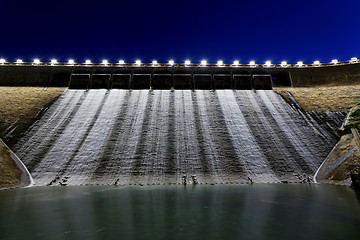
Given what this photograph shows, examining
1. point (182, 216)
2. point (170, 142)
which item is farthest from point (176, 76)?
point (182, 216)

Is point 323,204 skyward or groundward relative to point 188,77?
groundward

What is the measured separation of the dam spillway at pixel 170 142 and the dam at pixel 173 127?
7cm

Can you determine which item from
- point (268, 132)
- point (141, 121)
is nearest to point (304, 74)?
point (268, 132)

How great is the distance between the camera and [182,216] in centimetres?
562

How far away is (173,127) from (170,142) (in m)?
2.01

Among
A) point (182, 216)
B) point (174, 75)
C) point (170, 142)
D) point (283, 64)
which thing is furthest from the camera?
point (283, 64)

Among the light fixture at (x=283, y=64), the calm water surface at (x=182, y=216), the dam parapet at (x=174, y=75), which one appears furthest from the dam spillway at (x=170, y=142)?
the light fixture at (x=283, y=64)

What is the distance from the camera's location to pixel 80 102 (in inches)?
794

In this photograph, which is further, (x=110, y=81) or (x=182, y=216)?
(x=110, y=81)

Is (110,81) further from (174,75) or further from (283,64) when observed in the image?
(283,64)

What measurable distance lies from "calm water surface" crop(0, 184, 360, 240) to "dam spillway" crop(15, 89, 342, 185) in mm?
3890

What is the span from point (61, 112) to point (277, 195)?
18093 mm

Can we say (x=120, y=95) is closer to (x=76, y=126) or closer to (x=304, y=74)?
(x=76, y=126)

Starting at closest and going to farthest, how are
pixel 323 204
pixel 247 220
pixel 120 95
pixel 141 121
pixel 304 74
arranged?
pixel 247 220 < pixel 323 204 < pixel 141 121 < pixel 120 95 < pixel 304 74
